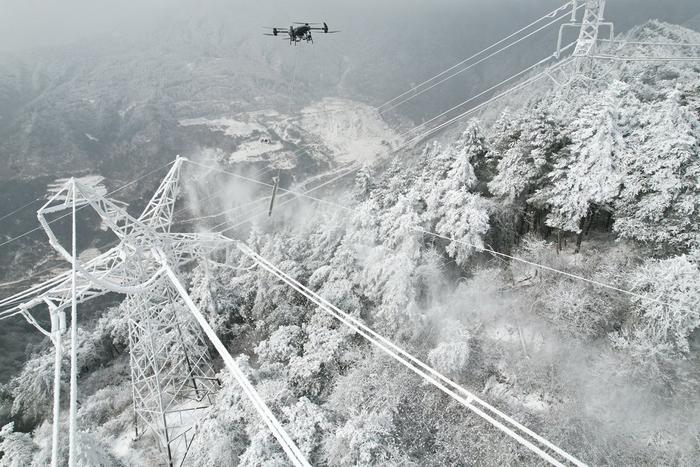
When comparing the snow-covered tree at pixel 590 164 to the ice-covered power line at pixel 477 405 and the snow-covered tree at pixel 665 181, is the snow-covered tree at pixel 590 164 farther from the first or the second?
the ice-covered power line at pixel 477 405

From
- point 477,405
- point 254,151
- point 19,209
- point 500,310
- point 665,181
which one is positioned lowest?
point 19,209

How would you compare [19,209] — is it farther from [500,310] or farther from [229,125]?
[500,310]

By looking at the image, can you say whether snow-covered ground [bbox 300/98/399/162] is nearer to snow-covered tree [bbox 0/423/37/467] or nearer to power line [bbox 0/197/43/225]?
power line [bbox 0/197/43/225]

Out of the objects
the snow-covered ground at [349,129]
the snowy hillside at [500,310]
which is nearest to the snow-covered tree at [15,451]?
the snowy hillside at [500,310]

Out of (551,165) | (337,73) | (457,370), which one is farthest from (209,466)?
(337,73)

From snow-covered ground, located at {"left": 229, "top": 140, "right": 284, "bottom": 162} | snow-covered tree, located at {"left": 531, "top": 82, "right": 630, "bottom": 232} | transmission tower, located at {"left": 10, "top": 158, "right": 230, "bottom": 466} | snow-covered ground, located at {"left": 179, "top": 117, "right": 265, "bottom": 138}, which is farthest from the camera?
snow-covered ground, located at {"left": 179, "top": 117, "right": 265, "bottom": 138}

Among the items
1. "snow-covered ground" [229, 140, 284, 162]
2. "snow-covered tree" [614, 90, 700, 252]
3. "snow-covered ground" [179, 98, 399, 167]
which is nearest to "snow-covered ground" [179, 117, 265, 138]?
"snow-covered ground" [179, 98, 399, 167]

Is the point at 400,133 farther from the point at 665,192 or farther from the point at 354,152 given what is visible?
the point at 665,192

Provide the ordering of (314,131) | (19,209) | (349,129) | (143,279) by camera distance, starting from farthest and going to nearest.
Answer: (314,131) → (349,129) → (19,209) → (143,279)

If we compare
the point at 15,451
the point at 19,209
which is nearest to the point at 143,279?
the point at 15,451
